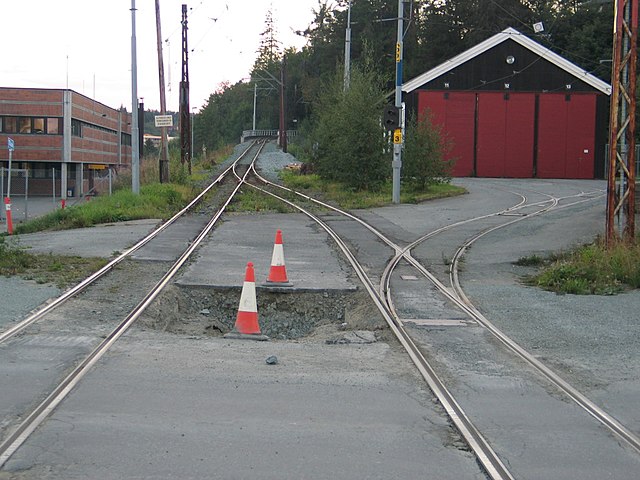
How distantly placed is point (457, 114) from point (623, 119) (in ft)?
127

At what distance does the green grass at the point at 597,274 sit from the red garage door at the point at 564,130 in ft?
130

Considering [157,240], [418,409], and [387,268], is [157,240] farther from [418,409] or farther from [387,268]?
[418,409]

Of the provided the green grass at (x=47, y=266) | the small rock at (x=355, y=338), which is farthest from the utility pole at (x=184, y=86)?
the small rock at (x=355, y=338)

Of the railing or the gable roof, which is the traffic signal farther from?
the railing

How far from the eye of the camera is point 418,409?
6336mm

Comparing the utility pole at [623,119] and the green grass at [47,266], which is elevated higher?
the utility pole at [623,119]

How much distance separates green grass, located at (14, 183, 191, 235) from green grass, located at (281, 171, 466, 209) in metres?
6.11

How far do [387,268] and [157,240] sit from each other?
5664 millimetres

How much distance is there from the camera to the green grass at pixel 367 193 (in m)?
28.9

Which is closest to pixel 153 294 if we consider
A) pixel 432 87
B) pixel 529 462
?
pixel 529 462

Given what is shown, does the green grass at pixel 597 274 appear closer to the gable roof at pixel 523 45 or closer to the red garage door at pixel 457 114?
the red garage door at pixel 457 114

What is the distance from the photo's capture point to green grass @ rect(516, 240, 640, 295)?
12.1 m

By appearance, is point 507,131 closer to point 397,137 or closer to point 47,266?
point 397,137

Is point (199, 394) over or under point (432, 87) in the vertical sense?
under
